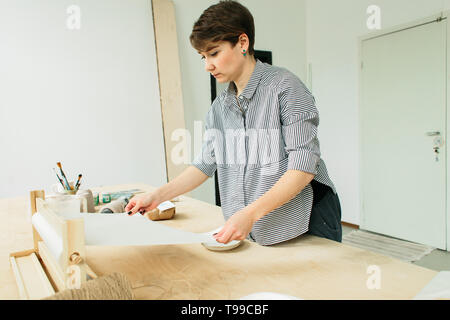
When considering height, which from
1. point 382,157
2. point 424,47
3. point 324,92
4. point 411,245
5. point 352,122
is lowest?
point 411,245

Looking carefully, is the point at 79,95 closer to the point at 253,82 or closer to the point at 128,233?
the point at 253,82

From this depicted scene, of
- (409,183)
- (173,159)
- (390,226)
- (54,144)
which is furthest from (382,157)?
(54,144)

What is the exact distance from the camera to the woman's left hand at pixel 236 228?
85 cm

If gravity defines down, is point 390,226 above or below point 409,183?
below

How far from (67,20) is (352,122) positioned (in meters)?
3.16

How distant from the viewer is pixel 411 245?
345 cm

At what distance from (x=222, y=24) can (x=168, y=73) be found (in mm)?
2407

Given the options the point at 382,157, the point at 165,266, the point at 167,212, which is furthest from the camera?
the point at 382,157

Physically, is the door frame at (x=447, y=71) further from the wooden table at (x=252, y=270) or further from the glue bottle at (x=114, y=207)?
the glue bottle at (x=114, y=207)

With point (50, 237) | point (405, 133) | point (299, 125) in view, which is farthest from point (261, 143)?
point (405, 133)

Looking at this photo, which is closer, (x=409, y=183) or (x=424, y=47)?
(x=424, y=47)

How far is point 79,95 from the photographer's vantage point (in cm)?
292
